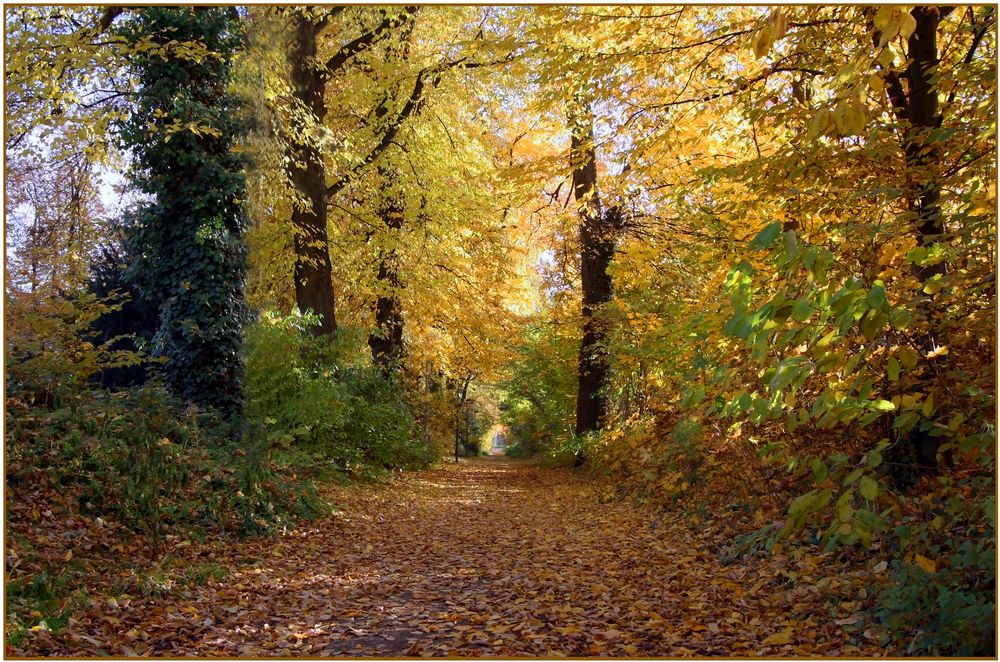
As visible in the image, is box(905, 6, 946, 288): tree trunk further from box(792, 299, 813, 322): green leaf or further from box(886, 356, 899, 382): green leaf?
box(792, 299, 813, 322): green leaf

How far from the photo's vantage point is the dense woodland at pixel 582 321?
376cm

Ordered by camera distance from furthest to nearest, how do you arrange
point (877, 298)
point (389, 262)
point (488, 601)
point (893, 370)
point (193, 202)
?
point (389, 262) → point (193, 202) → point (488, 601) → point (893, 370) → point (877, 298)

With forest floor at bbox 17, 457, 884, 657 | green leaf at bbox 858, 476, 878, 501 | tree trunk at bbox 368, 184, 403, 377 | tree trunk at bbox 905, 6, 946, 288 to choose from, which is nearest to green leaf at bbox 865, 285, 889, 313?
green leaf at bbox 858, 476, 878, 501

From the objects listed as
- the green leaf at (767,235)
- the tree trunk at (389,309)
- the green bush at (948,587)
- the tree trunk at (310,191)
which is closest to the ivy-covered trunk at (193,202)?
the tree trunk at (310,191)

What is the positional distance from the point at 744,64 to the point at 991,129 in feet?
13.8

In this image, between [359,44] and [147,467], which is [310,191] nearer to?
[359,44]

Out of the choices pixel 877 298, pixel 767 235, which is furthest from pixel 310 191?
pixel 877 298

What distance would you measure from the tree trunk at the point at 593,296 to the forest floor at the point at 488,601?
7259mm

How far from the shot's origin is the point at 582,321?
15.2 metres

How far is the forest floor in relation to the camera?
3971mm

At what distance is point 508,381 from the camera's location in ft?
85.5

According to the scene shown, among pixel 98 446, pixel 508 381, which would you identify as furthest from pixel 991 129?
pixel 508 381

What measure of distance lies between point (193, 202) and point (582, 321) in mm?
8583

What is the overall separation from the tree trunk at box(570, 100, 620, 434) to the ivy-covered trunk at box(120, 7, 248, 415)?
23.5 ft
